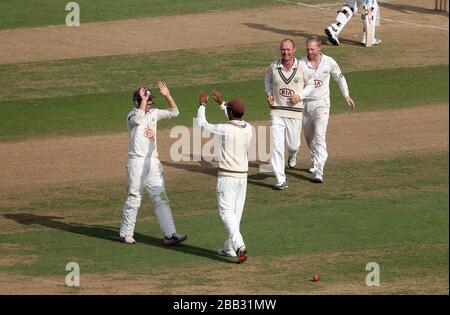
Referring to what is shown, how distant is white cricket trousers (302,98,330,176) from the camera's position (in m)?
22.2

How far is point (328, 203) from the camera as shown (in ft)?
68.6

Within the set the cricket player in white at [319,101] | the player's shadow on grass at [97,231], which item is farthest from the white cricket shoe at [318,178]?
the player's shadow on grass at [97,231]

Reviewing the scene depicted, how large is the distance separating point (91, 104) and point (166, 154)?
12.3 ft

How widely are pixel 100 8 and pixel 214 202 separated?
1478 cm

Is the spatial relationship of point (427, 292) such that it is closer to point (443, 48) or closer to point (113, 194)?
point (113, 194)

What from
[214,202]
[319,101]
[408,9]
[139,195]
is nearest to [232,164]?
[139,195]

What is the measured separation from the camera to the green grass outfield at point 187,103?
2589 centimetres

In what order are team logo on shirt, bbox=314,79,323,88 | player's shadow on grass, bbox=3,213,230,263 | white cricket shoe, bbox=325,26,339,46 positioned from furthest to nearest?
1. white cricket shoe, bbox=325,26,339,46
2. team logo on shirt, bbox=314,79,323,88
3. player's shadow on grass, bbox=3,213,230,263

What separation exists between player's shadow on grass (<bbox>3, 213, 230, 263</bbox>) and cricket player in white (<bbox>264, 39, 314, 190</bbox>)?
10.5 ft

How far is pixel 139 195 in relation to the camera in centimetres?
1905

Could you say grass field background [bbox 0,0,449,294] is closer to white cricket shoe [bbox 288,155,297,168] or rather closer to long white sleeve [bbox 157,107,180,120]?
white cricket shoe [bbox 288,155,297,168]

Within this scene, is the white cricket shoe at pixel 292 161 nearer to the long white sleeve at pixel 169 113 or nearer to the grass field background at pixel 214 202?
the grass field background at pixel 214 202

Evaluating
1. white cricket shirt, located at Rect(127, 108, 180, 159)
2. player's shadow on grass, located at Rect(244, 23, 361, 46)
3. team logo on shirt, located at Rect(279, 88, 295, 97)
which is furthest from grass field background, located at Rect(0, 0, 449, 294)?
team logo on shirt, located at Rect(279, 88, 295, 97)

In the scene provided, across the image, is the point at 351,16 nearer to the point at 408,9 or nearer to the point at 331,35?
the point at 331,35
